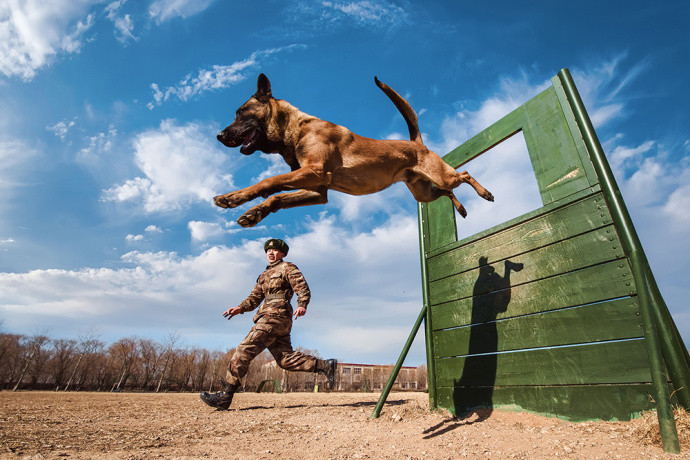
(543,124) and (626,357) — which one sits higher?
(543,124)

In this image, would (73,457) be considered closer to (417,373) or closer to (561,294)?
(561,294)

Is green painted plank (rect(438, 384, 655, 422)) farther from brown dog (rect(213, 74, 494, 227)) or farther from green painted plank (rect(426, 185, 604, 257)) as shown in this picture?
brown dog (rect(213, 74, 494, 227))

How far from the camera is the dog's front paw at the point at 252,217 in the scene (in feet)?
9.45

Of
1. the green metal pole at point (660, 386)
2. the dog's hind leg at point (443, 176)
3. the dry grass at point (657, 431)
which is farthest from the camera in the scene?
the dog's hind leg at point (443, 176)

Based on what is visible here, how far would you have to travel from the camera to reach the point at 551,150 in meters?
3.95

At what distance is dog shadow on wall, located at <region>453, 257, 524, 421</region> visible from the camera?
13.2 feet

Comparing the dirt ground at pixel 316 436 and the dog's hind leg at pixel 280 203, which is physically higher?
the dog's hind leg at pixel 280 203

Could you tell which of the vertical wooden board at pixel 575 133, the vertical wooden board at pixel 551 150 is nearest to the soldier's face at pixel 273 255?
the vertical wooden board at pixel 551 150

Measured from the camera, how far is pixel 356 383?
1508 inches

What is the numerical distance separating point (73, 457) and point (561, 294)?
420 centimetres

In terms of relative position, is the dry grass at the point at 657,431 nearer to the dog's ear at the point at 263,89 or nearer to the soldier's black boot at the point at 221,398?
the soldier's black boot at the point at 221,398

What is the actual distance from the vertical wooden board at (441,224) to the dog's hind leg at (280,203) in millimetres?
2274

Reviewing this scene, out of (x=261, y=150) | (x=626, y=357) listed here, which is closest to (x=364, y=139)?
(x=261, y=150)

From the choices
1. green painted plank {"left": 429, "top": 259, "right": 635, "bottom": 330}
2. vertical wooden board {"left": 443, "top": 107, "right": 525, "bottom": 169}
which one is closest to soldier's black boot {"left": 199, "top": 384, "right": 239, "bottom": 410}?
green painted plank {"left": 429, "top": 259, "right": 635, "bottom": 330}
